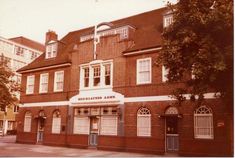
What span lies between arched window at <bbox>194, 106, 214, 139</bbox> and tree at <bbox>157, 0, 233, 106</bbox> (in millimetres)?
6518

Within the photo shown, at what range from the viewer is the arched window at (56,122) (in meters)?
25.1

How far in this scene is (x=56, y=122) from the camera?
25.3m

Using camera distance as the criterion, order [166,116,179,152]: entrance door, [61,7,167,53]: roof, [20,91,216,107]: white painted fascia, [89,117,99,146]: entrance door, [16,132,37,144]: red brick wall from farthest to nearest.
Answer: [16,132,37,144]: red brick wall
[89,117,99,146]: entrance door
[61,7,167,53]: roof
[20,91,216,107]: white painted fascia
[166,116,179,152]: entrance door

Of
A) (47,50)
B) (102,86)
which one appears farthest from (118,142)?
(47,50)

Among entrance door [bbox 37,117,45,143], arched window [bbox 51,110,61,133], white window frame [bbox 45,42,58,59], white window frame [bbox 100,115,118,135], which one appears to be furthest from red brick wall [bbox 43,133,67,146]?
white window frame [bbox 45,42,58,59]

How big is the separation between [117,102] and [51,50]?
35.2ft

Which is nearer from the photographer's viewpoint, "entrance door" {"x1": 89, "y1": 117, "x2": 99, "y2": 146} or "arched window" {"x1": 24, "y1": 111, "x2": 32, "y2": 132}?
"entrance door" {"x1": 89, "y1": 117, "x2": 99, "y2": 146}

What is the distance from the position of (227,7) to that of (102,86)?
13701 millimetres

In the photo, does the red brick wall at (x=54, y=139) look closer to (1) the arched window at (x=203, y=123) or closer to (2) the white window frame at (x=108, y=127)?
(2) the white window frame at (x=108, y=127)

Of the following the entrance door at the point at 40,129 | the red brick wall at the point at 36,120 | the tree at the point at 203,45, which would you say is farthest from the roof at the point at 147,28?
the entrance door at the point at 40,129

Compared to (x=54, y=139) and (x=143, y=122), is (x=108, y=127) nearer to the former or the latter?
(x=143, y=122)

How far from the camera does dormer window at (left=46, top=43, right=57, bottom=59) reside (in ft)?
93.1

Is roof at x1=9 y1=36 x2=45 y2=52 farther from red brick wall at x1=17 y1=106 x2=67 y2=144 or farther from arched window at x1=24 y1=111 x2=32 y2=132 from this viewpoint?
arched window at x1=24 y1=111 x2=32 y2=132

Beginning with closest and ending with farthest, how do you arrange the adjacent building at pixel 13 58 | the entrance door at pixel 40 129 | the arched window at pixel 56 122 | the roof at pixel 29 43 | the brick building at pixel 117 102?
the brick building at pixel 117 102, the arched window at pixel 56 122, the entrance door at pixel 40 129, the adjacent building at pixel 13 58, the roof at pixel 29 43
